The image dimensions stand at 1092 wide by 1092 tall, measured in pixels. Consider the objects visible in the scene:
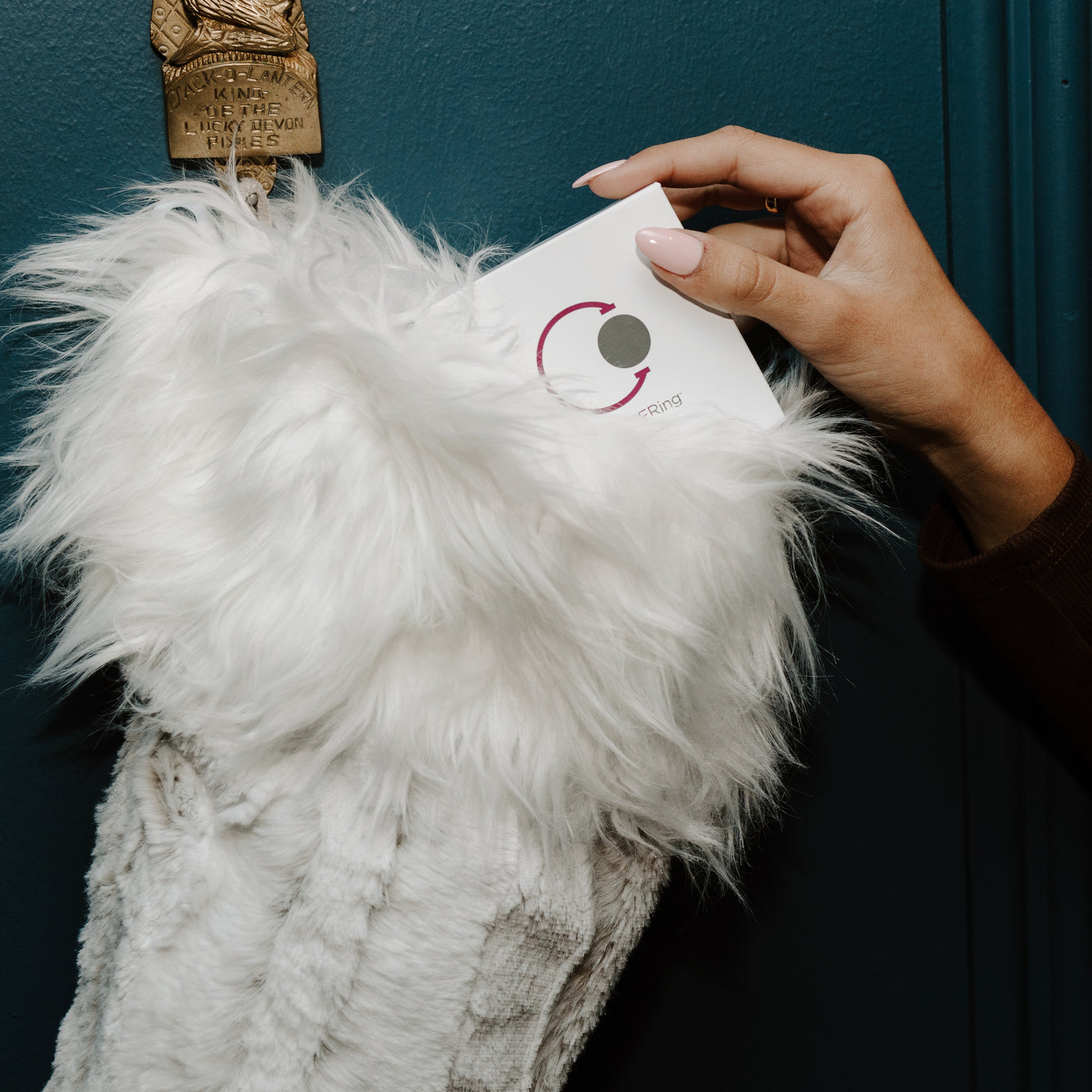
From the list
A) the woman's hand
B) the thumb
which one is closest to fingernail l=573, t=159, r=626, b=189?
the woman's hand

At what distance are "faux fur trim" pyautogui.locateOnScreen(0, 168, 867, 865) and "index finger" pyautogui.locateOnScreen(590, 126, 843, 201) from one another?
0.16 m

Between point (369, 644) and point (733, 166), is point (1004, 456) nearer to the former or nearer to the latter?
point (733, 166)

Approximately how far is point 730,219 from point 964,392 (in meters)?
0.25

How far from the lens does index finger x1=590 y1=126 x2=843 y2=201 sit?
53 cm

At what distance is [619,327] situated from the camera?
0.49 meters

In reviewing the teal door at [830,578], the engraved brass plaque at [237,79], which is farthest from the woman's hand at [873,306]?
the engraved brass plaque at [237,79]

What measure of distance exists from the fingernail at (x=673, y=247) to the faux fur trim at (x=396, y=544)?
10 centimetres

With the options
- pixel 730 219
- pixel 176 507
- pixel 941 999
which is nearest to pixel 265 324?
pixel 176 507

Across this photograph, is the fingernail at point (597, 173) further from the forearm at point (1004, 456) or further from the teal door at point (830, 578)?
the forearm at point (1004, 456)

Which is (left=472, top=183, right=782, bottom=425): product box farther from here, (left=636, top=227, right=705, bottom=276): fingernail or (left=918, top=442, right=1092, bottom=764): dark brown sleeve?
(left=918, top=442, right=1092, bottom=764): dark brown sleeve

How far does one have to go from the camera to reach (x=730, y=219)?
65 centimetres

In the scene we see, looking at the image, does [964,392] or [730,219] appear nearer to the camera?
[964,392]

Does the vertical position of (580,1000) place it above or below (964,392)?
below

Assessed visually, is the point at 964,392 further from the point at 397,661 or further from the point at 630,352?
the point at 397,661
